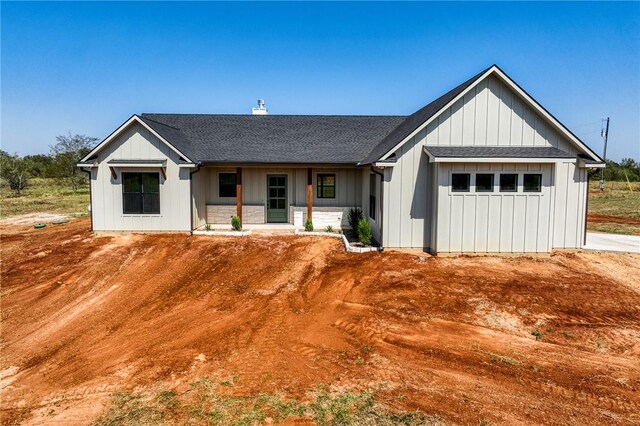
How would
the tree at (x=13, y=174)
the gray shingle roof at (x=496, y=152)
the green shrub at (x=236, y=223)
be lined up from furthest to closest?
the tree at (x=13, y=174) → the green shrub at (x=236, y=223) → the gray shingle roof at (x=496, y=152)

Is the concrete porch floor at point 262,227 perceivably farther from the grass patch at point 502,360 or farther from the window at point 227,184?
the grass patch at point 502,360

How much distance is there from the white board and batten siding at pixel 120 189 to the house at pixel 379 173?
0.04 meters

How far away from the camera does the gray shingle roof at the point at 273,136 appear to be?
53.7ft

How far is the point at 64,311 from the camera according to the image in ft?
Answer: 28.3

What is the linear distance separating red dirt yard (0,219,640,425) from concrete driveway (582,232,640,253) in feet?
2.95

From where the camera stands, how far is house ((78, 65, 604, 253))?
472 inches

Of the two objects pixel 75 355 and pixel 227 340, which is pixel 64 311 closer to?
pixel 75 355

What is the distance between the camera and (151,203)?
15.2 metres

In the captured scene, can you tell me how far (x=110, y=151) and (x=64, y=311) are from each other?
8.18 m

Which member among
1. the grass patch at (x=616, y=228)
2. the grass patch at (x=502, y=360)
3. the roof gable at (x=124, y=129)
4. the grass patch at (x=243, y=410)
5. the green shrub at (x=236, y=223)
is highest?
the roof gable at (x=124, y=129)

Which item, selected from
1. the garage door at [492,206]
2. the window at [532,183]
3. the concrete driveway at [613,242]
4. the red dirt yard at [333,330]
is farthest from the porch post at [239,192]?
the concrete driveway at [613,242]

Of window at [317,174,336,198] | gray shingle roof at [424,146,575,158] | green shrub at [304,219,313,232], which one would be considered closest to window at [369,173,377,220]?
window at [317,174,336,198]

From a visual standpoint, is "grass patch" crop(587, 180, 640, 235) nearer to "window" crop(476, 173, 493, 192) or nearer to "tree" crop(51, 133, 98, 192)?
"window" crop(476, 173, 493, 192)

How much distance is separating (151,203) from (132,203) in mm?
762
